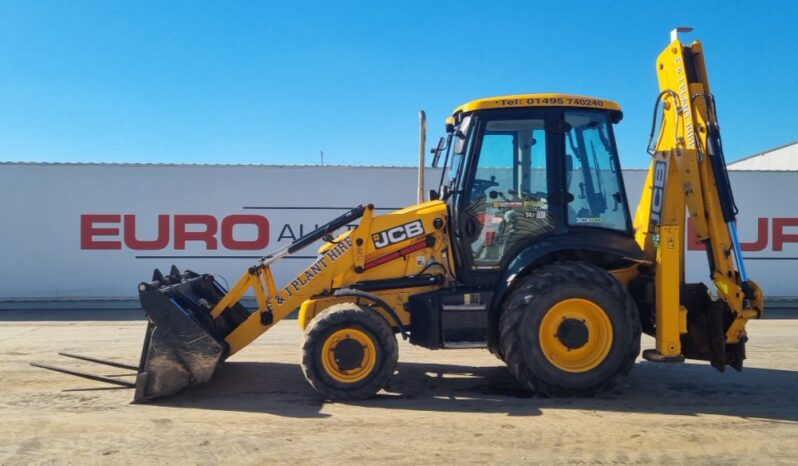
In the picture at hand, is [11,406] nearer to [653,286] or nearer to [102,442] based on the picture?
[102,442]

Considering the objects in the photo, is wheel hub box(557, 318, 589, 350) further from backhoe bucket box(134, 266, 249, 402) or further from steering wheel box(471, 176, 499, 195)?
backhoe bucket box(134, 266, 249, 402)

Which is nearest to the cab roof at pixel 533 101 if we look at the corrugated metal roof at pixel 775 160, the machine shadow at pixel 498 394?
the machine shadow at pixel 498 394

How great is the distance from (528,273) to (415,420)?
1690mm

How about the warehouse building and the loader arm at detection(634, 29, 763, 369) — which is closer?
the loader arm at detection(634, 29, 763, 369)

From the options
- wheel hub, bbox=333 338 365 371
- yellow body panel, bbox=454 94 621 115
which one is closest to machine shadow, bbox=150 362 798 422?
wheel hub, bbox=333 338 365 371

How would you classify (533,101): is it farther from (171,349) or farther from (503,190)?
(171,349)

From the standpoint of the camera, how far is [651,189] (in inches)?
Answer: 245

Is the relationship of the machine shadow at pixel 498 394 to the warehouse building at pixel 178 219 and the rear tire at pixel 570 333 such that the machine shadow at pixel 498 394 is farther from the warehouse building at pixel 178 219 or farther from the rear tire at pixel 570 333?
the warehouse building at pixel 178 219

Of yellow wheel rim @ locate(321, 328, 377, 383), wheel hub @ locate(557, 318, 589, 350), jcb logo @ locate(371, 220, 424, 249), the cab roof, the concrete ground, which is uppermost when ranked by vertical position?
the cab roof

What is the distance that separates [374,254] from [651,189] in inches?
108

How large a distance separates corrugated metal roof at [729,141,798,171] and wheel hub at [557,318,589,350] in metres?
17.3

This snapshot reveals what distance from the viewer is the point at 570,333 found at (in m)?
5.54

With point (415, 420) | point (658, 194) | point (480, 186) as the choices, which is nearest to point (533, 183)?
point (480, 186)

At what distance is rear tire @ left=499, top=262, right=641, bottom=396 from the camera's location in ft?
18.1
